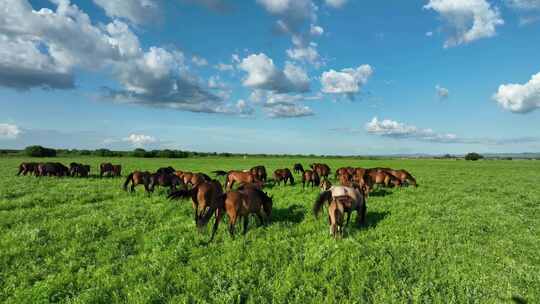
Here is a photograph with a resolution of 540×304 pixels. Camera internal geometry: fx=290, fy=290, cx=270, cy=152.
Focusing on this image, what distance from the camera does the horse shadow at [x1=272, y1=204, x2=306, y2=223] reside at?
11158mm

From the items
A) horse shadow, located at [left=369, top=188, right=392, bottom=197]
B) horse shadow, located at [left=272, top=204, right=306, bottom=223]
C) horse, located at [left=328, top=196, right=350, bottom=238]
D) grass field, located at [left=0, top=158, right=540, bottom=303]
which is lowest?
grass field, located at [left=0, top=158, right=540, bottom=303]

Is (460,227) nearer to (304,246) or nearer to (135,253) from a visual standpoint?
(304,246)

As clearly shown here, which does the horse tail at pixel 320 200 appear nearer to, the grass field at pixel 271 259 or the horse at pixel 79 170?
the grass field at pixel 271 259

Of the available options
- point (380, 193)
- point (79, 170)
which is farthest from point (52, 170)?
point (380, 193)

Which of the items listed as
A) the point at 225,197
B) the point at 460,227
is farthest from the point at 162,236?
Result: the point at 460,227

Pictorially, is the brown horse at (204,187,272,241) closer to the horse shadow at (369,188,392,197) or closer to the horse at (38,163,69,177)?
the horse shadow at (369,188,392,197)

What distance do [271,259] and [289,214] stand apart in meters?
5.05

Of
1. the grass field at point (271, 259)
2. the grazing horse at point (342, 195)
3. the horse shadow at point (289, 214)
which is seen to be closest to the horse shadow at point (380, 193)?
the grass field at point (271, 259)

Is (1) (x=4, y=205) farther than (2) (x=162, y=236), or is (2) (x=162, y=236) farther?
(1) (x=4, y=205)

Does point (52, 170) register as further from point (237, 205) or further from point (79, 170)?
point (237, 205)

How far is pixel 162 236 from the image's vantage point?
8.93 m

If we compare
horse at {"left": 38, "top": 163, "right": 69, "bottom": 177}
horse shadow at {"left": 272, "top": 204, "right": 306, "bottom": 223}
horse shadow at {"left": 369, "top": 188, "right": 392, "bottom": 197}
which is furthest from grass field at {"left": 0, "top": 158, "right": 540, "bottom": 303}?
horse at {"left": 38, "top": 163, "right": 69, "bottom": 177}

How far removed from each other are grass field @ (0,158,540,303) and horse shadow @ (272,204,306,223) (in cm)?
15

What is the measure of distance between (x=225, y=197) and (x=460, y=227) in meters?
8.55
